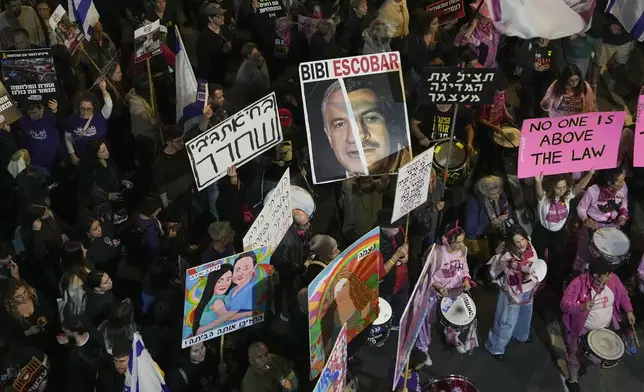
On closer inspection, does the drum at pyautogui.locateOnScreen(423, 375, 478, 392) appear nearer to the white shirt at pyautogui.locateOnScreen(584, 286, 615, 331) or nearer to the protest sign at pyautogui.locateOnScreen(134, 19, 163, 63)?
the white shirt at pyautogui.locateOnScreen(584, 286, 615, 331)

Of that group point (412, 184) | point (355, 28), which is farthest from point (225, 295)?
point (355, 28)

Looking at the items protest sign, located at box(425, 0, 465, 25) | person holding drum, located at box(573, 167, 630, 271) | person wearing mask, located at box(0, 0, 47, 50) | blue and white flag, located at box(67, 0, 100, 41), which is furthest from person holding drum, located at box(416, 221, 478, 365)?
person wearing mask, located at box(0, 0, 47, 50)

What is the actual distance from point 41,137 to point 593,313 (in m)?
6.29

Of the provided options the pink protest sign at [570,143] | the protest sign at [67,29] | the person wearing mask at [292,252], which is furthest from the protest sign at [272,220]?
the protest sign at [67,29]

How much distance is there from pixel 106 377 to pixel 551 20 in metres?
7.09

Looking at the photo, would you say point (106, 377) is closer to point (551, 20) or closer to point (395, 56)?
point (395, 56)

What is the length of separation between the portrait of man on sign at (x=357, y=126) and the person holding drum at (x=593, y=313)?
87.4 inches

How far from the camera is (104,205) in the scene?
306 inches

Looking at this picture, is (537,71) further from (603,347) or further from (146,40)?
(146,40)

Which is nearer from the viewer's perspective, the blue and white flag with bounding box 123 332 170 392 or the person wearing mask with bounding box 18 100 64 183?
the blue and white flag with bounding box 123 332 170 392

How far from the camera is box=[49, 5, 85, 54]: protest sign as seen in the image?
9.03m

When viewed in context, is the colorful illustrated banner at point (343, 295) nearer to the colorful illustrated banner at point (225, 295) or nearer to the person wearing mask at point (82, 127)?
the colorful illustrated banner at point (225, 295)

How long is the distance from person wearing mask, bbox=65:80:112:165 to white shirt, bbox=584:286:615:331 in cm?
561

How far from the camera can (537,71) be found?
33.4 feet
